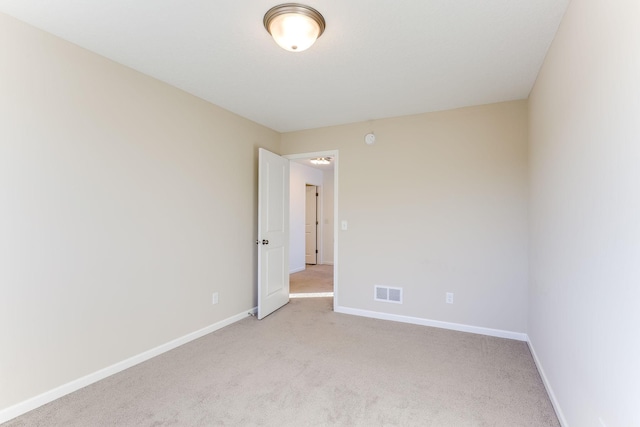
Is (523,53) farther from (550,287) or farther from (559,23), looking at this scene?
(550,287)

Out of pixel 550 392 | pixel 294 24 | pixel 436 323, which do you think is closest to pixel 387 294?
pixel 436 323

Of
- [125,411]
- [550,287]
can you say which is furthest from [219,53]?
[550,287]

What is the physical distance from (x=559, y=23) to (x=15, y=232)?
11.6 feet

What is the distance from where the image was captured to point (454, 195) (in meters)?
3.41

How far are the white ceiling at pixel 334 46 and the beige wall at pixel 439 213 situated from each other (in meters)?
0.40

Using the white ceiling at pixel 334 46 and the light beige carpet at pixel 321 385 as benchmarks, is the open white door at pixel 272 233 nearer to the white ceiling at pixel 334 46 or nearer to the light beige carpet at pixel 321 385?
the light beige carpet at pixel 321 385

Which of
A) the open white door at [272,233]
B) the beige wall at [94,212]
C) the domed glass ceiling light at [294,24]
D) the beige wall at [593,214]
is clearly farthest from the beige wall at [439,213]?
the domed glass ceiling light at [294,24]

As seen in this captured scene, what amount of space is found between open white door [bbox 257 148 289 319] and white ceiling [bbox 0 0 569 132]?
3.25 ft

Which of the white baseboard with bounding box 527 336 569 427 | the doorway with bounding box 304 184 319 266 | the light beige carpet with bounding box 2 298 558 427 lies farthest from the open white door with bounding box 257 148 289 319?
the doorway with bounding box 304 184 319 266

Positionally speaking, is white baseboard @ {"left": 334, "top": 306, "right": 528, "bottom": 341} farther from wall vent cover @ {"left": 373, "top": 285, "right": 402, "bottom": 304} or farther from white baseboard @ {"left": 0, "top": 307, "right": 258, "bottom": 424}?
white baseboard @ {"left": 0, "top": 307, "right": 258, "bottom": 424}

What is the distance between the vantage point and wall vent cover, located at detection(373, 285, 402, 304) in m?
3.68

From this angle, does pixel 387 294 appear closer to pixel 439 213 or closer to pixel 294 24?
pixel 439 213

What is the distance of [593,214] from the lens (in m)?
Answer: 1.42

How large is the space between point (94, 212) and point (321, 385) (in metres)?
2.08
